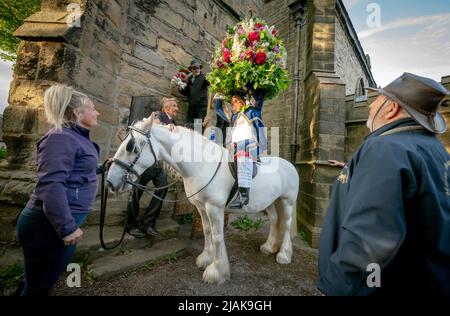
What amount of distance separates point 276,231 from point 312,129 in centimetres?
257

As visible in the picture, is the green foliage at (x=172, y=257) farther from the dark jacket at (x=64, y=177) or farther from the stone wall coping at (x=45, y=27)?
the stone wall coping at (x=45, y=27)

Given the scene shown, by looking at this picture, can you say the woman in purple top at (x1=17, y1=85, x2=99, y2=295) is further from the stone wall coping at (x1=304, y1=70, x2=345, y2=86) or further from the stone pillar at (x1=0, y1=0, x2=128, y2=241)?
the stone wall coping at (x1=304, y1=70, x2=345, y2=86)

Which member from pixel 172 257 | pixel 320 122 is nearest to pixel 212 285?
pixel 172 257

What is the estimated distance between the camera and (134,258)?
277 centimetres

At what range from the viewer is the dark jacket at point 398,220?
92 centimetres

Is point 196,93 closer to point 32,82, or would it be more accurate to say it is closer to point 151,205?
point 151,205

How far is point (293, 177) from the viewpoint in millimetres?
3518

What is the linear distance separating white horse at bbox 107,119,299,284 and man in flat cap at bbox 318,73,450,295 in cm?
167

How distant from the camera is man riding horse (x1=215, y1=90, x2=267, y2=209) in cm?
256

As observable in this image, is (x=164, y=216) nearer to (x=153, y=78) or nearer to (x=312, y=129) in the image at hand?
(x=153, y=78)

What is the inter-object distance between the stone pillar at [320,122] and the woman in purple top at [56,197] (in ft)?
13.3

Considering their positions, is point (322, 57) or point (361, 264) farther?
point (322, 57)
